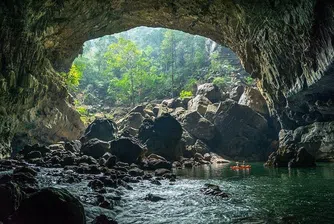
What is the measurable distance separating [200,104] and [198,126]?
189 inches

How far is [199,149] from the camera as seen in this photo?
32.1 metres

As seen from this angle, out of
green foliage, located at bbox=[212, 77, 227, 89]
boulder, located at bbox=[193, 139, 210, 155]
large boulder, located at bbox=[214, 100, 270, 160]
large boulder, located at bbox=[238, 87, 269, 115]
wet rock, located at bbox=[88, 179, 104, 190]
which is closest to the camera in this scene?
wet rock, located at bbox=[88, 179, 104, 190]

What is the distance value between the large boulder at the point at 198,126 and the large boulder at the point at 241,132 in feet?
4.04

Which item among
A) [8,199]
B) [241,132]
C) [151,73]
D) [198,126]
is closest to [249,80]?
[241,132]

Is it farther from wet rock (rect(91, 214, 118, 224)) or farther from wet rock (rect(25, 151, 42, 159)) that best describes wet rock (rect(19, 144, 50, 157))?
wet rock (rect(91, 214, 118, 224))

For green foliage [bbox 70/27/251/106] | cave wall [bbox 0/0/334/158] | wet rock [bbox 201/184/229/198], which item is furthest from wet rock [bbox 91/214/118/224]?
green foliage [bbox 70/27/251/106]

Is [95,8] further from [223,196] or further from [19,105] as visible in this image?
[223,196]

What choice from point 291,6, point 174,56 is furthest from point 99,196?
point 174,56

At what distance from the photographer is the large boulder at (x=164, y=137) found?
25.5 m

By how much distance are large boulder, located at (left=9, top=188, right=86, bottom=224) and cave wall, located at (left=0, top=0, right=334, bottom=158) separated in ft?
31.6

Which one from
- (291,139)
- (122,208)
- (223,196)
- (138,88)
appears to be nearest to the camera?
(122,208)

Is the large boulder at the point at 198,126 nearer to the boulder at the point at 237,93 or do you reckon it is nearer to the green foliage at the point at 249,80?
the boulder at the point at 237,93

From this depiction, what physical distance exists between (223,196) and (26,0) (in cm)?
→ 1173

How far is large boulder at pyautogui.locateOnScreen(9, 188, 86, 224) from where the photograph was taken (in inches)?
193
